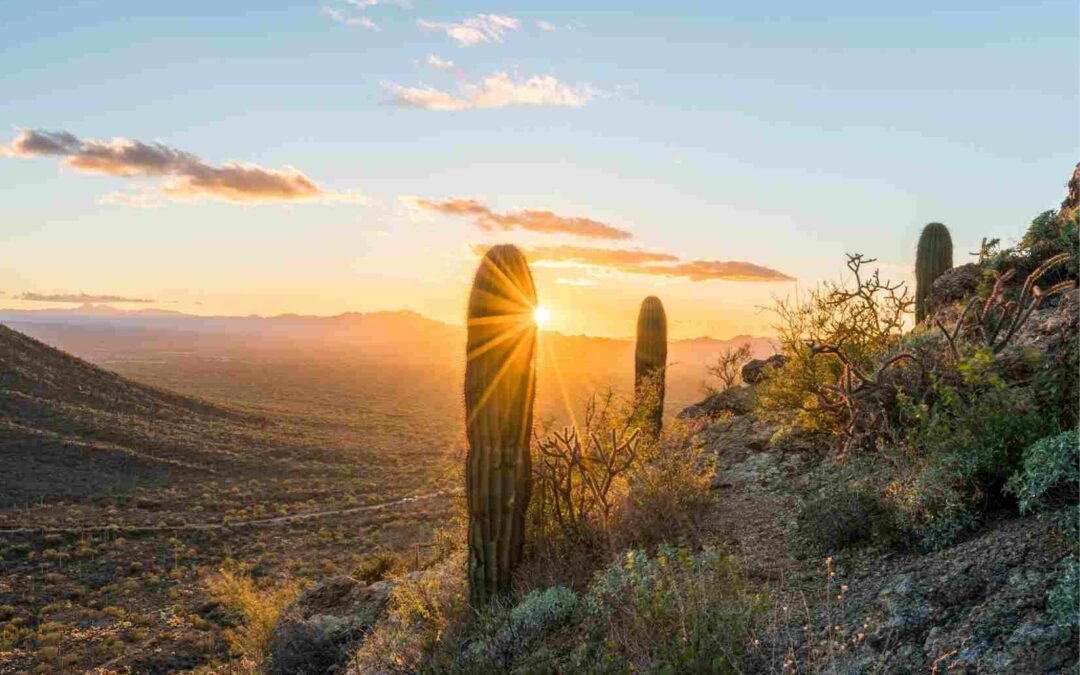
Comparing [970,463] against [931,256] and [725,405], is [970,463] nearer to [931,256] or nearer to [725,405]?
[725,405]

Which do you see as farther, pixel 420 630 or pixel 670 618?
pixel 420 630

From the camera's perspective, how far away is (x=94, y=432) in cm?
4300

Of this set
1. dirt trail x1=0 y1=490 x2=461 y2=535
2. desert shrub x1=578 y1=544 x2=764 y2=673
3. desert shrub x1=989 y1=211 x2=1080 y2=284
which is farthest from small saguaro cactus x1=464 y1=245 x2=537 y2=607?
dirt trail x1=0 y1=490 x2=461 y2=535

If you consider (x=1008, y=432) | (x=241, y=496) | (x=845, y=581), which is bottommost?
(x=241, y=496)

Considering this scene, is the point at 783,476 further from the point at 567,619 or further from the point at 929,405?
the point at 567,619

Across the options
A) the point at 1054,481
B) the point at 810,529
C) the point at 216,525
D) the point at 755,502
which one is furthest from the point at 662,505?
the point at 216,525

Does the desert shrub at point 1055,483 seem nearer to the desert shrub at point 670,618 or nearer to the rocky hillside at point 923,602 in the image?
the rocky hillside at point 923,602

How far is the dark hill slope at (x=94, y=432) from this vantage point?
3653cm

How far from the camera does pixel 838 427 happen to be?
8.66 metres

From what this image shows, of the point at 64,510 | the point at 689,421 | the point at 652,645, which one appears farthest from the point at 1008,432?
the point at 64,510

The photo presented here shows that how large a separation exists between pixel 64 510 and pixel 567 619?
109 ft

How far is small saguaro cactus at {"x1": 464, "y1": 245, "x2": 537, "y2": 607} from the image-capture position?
7902 millimetres

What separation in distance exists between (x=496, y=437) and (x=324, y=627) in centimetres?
419

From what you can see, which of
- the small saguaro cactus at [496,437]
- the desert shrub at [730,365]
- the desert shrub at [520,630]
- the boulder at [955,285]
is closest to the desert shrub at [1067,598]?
the desert shrub at [520,630]
